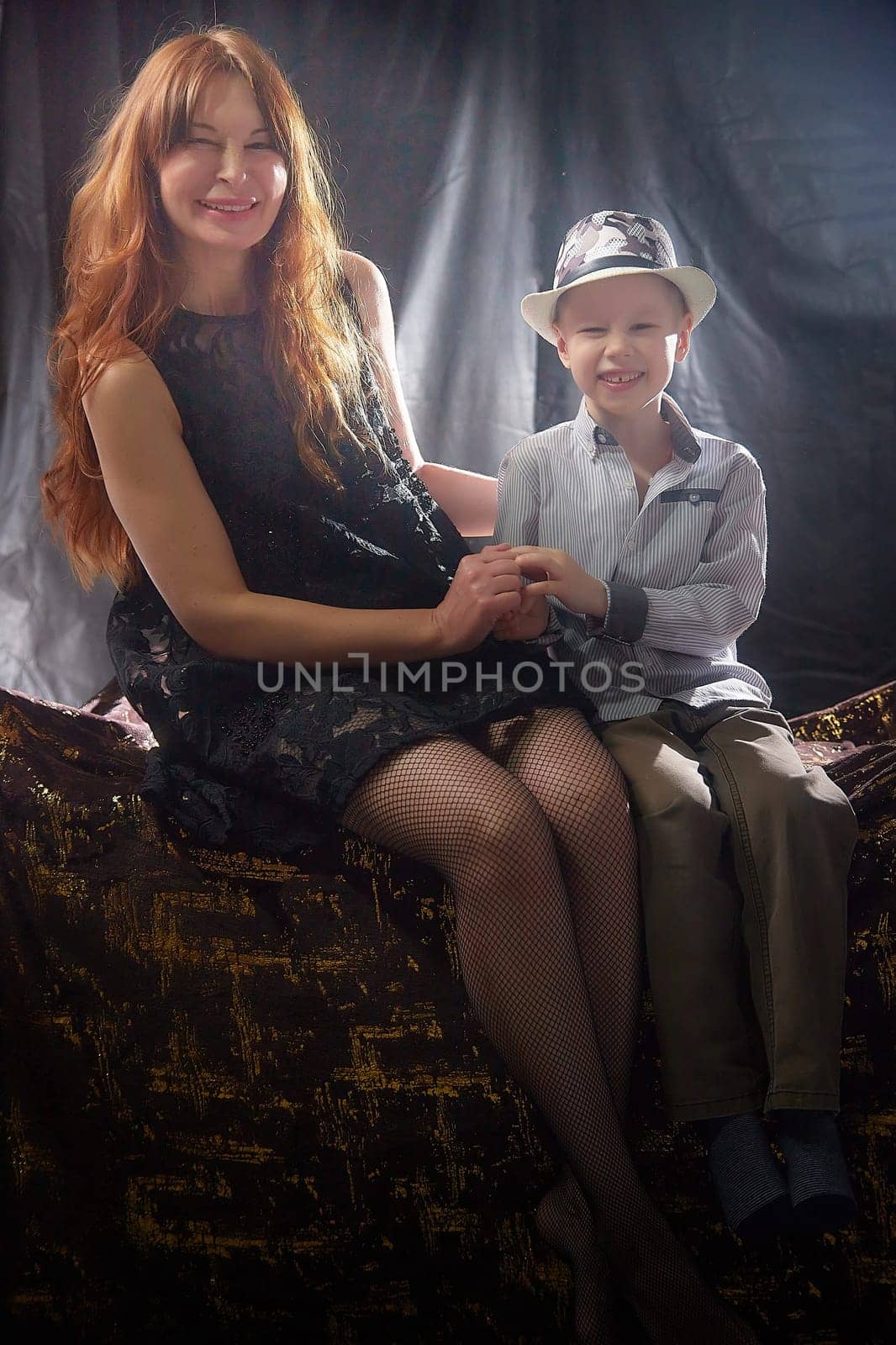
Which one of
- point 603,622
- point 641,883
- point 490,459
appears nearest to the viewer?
point 641,883

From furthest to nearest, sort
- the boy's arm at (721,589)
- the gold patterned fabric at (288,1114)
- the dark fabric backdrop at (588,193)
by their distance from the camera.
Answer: the dark fabric backdrop at (588,193)
the boy's arm at (721,589)
the gold patterned fabric at (288,1114)

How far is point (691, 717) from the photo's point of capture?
131 cm

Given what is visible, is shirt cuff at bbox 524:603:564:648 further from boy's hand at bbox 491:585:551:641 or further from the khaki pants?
the khaki pants

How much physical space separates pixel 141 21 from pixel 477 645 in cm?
102

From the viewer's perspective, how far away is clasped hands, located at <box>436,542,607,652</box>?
1.21 m

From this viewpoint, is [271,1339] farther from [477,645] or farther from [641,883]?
[477,645]

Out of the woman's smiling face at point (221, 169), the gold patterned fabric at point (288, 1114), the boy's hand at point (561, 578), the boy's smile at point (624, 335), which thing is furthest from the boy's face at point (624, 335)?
the gold patterned fabric at point (288, 1114)

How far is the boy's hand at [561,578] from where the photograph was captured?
1.22m

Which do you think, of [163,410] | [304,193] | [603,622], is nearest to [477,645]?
[603,622]

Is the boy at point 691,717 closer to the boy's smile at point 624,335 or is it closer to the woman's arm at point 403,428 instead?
the boy's smile at point 624,335

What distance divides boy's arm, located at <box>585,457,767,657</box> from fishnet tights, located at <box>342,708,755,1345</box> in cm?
19

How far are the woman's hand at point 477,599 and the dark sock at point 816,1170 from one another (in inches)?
22.3

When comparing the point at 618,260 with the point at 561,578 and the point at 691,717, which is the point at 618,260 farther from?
the point at 691,717

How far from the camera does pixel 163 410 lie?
3.98 ft
